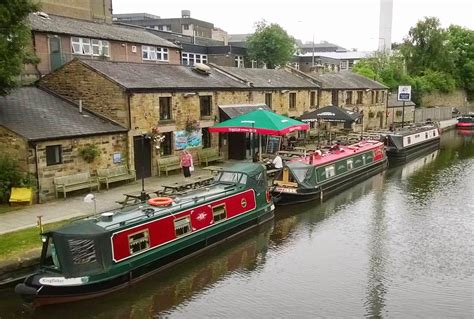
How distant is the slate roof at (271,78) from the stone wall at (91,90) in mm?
10278

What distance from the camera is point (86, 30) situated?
103 ft

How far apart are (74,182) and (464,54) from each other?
6507 centimetres

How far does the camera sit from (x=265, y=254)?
1520 centimetres

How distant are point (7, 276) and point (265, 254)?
7474 millimetres

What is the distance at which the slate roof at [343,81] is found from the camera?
38.7 meters

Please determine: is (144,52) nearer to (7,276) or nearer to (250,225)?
(250,225)

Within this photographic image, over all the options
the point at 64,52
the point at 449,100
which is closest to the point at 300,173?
the point at 64,52

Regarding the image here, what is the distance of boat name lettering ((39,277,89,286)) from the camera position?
10.9 metres

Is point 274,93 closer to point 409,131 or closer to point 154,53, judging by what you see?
point 154,53

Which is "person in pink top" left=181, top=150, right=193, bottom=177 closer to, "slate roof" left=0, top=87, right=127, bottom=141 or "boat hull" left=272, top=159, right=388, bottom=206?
"slate roof" left=0, top=87, right=127, bottom=141

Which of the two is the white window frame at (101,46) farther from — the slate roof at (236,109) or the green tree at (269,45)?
the green tree at (269,45)

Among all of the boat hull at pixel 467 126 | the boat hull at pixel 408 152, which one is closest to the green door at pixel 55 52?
the boat hull at pixel 408 152

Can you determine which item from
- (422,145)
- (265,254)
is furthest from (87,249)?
(422,145)

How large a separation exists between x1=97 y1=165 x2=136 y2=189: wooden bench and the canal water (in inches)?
263
